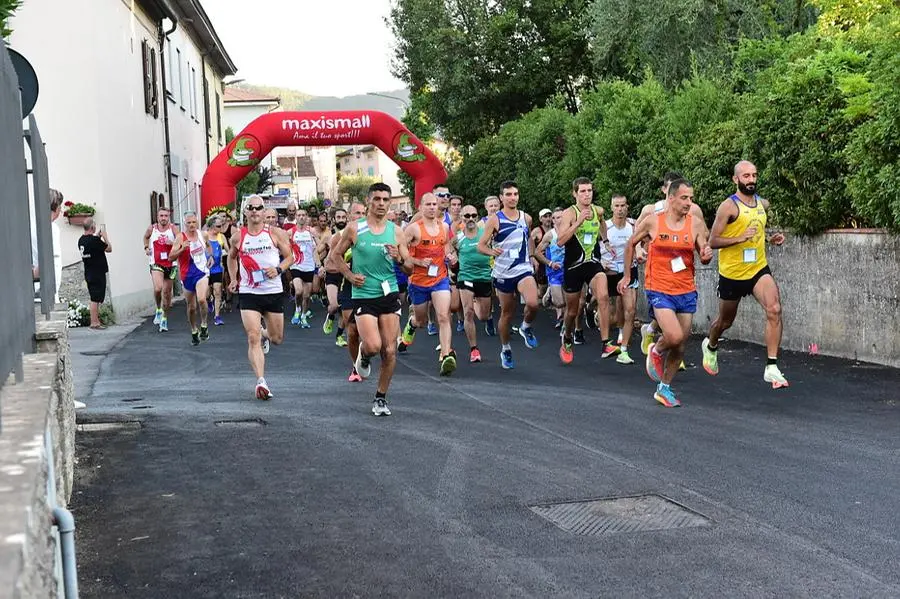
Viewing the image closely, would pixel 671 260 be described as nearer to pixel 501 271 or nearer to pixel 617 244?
pixel 501 271

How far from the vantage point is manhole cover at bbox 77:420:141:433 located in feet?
28.7

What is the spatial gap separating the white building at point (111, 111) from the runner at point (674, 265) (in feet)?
44.9

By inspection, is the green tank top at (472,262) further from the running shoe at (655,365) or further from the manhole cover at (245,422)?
the manhole cover at (245,422)

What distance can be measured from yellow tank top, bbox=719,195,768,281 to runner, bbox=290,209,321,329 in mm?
9534

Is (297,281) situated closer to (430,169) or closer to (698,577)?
(430,169)

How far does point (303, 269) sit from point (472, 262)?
589 centimetres

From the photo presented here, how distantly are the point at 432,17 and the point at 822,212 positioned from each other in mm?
27565

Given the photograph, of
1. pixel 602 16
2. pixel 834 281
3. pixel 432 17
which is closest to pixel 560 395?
pixel 834 281

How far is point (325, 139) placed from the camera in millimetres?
29203

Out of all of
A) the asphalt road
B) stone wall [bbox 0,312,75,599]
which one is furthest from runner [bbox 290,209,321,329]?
stone wall [bbox 0,312,75,599]

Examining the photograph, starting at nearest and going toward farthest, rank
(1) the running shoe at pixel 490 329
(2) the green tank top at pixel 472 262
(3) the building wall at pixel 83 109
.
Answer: (2) the green tank top at pixel 472 262, (1) the running shoe at pixel 490 329, (3) the building wall at pixel 83 109

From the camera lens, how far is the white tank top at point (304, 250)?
758 inches

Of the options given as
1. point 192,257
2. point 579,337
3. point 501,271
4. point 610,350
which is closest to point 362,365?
point 501,271

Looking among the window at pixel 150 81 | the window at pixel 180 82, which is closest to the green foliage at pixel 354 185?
the window at pixel 180 82
